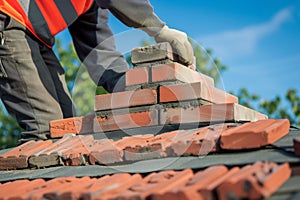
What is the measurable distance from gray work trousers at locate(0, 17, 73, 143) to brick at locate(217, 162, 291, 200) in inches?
85.7

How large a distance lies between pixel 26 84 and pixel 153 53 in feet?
3.60

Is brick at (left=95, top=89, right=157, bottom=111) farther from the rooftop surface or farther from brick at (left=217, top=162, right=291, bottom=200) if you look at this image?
brick at (left=217, top=162, right=291, bottom=200)

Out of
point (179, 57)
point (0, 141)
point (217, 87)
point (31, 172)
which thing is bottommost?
point (0, 141)

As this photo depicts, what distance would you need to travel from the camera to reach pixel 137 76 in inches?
127

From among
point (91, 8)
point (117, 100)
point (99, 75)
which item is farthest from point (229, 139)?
point (91, 8)

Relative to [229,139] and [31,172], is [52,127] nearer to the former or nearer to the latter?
[31,172]

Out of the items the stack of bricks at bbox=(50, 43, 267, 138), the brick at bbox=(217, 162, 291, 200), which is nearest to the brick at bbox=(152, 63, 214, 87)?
the stack of bricks at bbox=(50, 43, 267, 138)

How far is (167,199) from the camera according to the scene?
182 centimetres

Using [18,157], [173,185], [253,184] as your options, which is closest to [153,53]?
[18,157]

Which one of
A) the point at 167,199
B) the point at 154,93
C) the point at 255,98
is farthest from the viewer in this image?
the point at 255,98

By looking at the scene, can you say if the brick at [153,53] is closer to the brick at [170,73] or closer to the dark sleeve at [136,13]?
the brick at [170,73]

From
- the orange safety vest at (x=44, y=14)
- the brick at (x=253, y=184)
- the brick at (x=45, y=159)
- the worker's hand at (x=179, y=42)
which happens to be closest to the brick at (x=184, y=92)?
the worker's hand at (x=179, y=42)

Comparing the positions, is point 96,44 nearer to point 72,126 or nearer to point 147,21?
point 147,21

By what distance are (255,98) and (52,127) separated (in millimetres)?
16630
